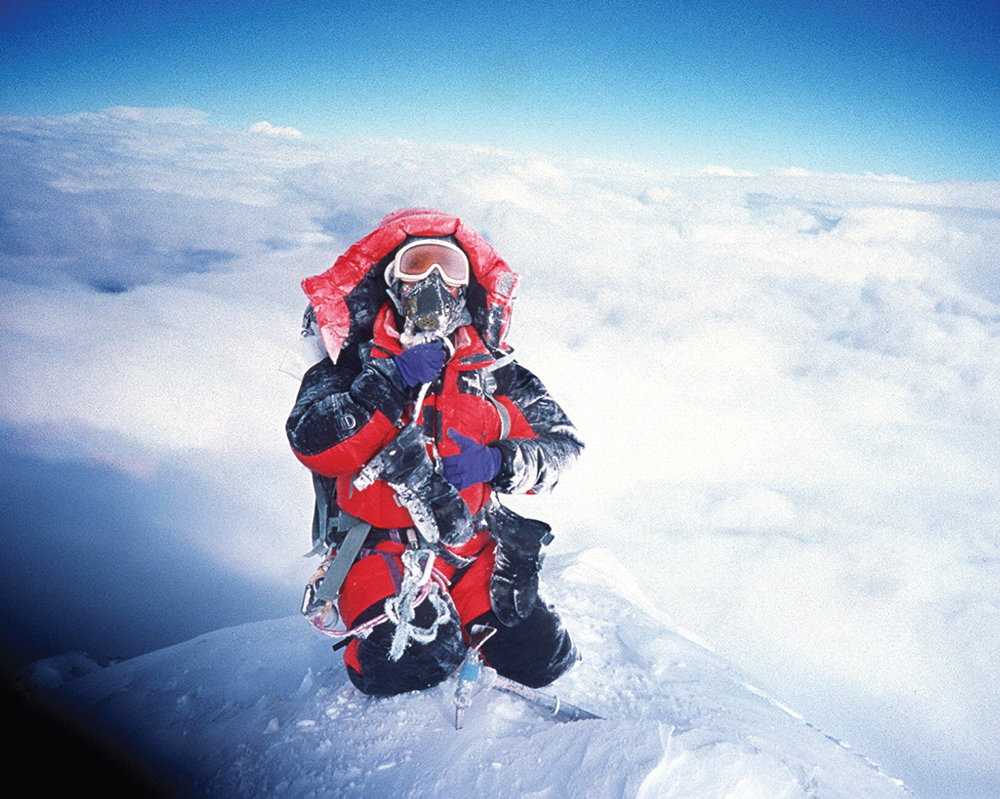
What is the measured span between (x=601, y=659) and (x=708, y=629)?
192 ft

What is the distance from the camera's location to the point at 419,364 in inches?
87.1

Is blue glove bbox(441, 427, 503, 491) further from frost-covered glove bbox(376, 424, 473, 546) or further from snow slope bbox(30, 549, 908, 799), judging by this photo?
snow slope bbox(30, 549, 908, 799)

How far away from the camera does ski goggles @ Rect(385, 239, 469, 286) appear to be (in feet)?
7.93

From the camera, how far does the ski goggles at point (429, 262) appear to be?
2416 millimetres

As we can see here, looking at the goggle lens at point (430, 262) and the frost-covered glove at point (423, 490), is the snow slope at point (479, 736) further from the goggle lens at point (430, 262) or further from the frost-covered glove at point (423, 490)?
the goggle lens at point (430, 262)

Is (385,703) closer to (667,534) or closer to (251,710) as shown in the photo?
(251,710)

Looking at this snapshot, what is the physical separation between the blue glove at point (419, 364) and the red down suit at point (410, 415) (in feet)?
0.28

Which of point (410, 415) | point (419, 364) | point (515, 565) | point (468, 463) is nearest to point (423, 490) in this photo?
point (468, 463)

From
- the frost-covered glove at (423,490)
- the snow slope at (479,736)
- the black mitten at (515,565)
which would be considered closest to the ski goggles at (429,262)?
the frost-covered glove at (423,490)

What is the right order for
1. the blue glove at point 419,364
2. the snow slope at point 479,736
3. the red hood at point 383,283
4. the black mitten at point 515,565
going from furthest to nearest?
the black mitten at point 515,565 → the red hood at point 383,283 → the blue glove at point 419,364 → the snow slope at point 479,736

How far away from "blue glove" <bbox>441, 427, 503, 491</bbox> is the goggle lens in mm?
756

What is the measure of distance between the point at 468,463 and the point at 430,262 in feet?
3.29

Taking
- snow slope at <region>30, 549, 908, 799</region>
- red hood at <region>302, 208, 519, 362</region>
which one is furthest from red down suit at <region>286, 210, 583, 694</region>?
snow slope at <region>30, 549, 908, 799</region>

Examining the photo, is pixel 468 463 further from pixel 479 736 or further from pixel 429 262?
pixel 479 736
